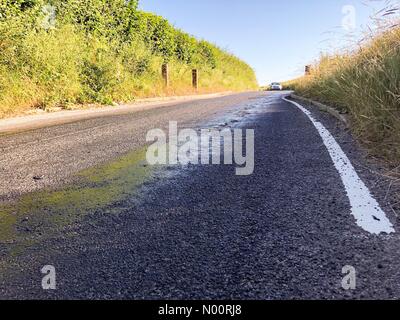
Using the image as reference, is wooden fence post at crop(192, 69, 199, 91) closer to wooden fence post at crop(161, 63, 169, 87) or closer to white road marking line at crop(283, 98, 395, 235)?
wooden fence post at crop(161, 63, 169, 87)

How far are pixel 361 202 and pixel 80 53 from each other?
11.5 metres

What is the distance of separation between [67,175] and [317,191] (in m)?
2.31

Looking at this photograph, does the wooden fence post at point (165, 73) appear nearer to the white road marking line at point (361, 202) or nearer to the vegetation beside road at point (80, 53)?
the vegetation beside road at point (80, 53)

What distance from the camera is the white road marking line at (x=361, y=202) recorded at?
2.26m

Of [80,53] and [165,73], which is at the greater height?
[165,73]

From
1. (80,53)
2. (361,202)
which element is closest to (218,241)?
(361,202)

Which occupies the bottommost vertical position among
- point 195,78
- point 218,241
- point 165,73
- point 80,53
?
point 218,241

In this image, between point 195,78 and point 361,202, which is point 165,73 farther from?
point 361,202

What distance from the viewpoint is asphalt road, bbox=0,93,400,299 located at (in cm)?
170

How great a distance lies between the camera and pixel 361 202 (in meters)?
2.66

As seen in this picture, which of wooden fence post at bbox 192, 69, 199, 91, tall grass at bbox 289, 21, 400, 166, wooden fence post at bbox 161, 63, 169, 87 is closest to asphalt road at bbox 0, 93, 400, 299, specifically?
tall grass at bbox 289, 21, 400, 166

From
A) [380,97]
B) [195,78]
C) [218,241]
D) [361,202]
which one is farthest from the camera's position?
[195,78]

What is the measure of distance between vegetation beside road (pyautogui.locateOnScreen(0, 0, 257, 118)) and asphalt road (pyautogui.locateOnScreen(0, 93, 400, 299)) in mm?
6701

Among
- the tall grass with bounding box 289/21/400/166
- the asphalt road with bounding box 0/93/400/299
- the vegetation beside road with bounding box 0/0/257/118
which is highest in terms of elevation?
the vegetation beside road with bounding box 0/0/257/118
